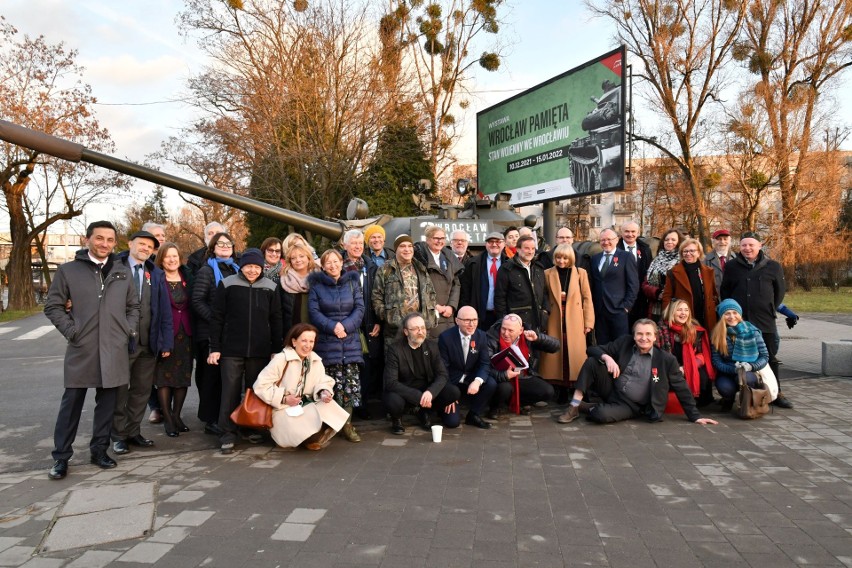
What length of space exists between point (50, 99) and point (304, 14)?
11056 millimetres

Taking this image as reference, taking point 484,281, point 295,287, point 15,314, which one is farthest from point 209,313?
point 15,314

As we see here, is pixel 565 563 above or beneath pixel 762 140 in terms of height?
beneath

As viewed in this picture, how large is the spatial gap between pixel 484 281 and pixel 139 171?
4393 mm

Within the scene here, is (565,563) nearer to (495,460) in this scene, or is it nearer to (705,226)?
(495,460)

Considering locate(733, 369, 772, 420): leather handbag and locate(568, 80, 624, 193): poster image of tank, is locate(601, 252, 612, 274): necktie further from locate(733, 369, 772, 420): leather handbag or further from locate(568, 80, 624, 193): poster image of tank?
locate(568, 80, 624, 193): poster image of tank

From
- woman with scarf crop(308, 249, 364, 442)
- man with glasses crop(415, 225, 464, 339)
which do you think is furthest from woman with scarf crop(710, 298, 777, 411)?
woman with scarf crop(308, 249, 364, 442)

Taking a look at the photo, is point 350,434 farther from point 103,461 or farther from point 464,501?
point 103,461

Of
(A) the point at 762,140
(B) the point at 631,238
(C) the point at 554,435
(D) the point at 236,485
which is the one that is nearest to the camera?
(D) the point at 236,485

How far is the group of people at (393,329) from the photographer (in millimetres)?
5344

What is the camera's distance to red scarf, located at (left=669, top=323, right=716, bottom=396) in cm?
681

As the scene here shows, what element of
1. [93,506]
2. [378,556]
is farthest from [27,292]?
[378,556]

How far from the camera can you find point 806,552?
3521 millimetres

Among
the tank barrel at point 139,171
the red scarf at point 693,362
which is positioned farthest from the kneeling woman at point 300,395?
the red scarf at point 693,362

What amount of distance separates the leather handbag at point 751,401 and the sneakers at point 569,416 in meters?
1.63
